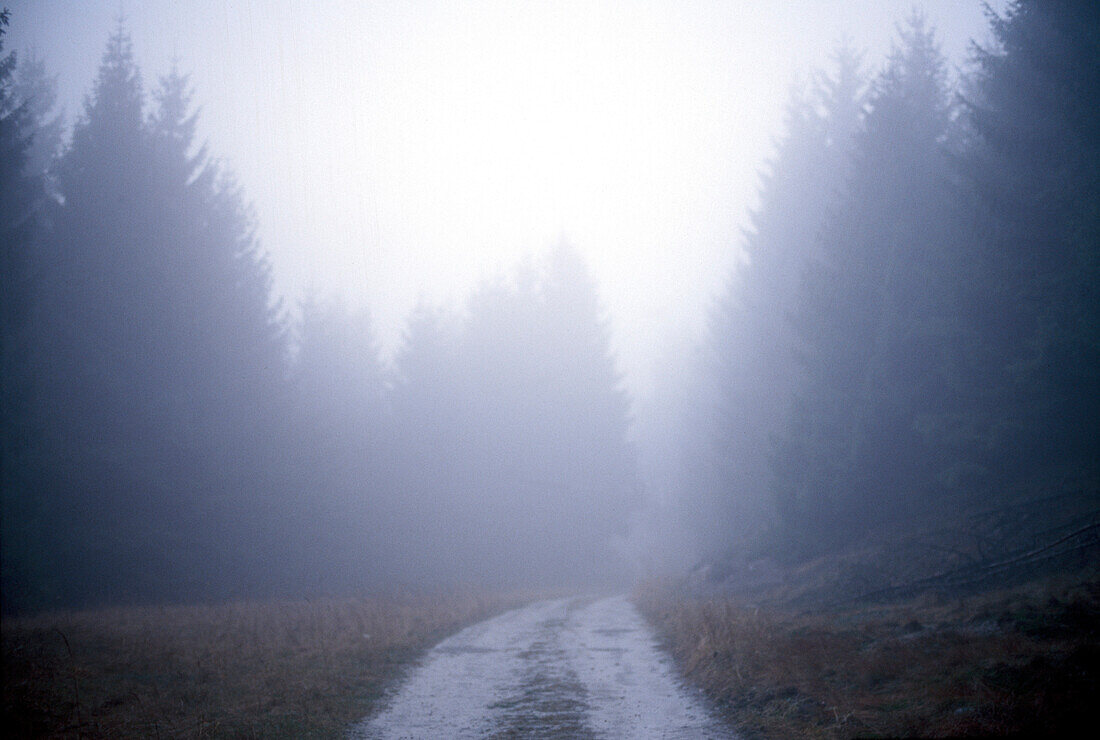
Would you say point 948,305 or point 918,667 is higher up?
point 948,305

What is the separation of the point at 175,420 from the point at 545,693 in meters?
21.4

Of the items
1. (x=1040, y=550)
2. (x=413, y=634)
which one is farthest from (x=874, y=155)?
(x=413, y=634)

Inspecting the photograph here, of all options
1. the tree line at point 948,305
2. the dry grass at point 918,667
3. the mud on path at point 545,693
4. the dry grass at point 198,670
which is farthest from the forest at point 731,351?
the mud on path at point 545,693

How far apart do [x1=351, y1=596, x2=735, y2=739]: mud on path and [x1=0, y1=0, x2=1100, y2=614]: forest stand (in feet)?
33.6

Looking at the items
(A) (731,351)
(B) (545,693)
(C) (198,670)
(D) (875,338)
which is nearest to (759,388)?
(A) (731,351)

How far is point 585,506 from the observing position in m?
47.1

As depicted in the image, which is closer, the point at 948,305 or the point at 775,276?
the point at 948,305

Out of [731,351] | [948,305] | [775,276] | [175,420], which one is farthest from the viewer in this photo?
[731,351]

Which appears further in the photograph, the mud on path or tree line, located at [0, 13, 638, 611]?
tree line, located at [0, 13, 638, 611]

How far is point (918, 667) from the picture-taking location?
7781 millimetres

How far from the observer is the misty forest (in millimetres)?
14539

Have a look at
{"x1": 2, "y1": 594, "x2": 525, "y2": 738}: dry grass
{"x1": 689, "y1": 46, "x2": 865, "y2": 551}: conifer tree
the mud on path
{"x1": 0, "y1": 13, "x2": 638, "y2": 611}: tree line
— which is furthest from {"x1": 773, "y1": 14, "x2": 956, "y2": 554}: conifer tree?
{"x1": 0, "y1": 13, "x2": 638, "y2": 611}: tree line

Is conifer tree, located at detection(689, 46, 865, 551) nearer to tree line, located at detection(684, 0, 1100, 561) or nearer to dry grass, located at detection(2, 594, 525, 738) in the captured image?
tree line, located at detection(684, 0, 1100, 561)

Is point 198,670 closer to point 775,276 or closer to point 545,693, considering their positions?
point 545,693
